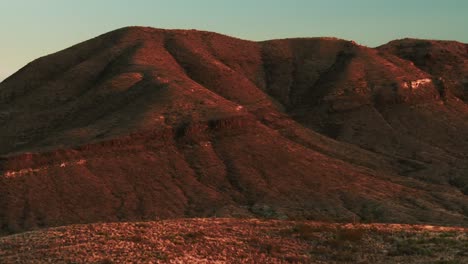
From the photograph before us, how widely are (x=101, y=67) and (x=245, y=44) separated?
4264 cm

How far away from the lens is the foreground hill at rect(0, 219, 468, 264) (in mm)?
28938

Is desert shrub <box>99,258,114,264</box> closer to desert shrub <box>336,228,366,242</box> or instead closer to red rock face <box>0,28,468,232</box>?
desert shrub <box>336,228,366,242</box>

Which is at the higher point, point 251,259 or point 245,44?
point 245,44

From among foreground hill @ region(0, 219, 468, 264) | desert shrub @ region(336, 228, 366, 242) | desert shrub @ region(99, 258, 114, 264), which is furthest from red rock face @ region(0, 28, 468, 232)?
desert shrub @ region(99, 258, 114, 264)

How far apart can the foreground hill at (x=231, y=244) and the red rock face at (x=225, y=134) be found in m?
42.1

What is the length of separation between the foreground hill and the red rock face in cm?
4212

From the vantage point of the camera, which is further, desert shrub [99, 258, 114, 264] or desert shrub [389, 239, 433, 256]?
desert shrub [389, 239, 433, 256]

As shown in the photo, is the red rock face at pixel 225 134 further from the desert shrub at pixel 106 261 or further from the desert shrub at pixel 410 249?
the desert shrub at pixel 106 261

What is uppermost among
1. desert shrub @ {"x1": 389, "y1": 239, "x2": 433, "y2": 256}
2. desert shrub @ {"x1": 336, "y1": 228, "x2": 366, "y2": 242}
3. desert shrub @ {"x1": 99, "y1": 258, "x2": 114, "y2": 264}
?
desert shrub @ {"x1": 99, "y1": 258, "x2": 114, "y2": 264}

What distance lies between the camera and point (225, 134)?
102 m

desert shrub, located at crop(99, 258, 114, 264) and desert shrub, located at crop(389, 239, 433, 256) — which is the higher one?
desert shrub, located at crop(99, 258, 114, 264)

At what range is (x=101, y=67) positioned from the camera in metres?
136

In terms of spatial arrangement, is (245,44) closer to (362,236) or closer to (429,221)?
(429,221)

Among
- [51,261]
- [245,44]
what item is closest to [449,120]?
[245,44]
